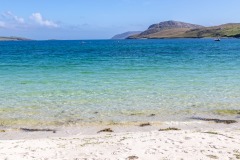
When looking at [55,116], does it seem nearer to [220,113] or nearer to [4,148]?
[4,148]

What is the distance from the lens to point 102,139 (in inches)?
623

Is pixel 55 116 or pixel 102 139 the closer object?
pixel 102 139

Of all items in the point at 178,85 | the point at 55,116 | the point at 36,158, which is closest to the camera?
the point at 36,158

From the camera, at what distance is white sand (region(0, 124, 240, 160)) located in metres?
13.2

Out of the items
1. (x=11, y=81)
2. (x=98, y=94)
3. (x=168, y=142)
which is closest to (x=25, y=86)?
(x=11, y=81)

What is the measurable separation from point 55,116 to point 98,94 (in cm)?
699

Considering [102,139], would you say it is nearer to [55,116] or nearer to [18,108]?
[55,116]

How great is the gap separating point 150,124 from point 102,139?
439 cm

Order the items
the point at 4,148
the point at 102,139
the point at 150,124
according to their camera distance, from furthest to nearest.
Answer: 1. the point at 150,124
2. the point at 102,139
3. the point at 4,148

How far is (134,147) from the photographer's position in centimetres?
1426

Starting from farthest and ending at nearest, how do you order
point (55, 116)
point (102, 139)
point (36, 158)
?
point (55, 116), point (102, 139), point (36, 158)

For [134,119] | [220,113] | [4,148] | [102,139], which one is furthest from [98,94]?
[4,148]

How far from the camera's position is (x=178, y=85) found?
3209 centimetres

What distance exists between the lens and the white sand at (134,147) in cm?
1320
